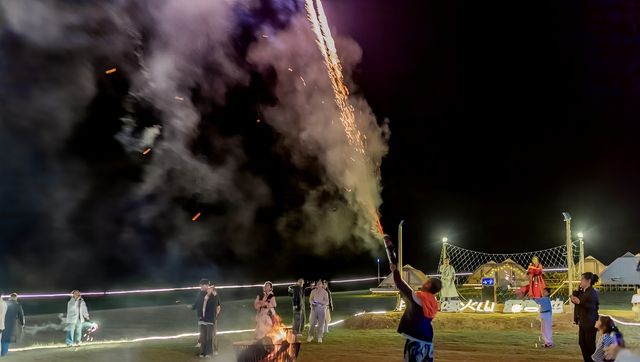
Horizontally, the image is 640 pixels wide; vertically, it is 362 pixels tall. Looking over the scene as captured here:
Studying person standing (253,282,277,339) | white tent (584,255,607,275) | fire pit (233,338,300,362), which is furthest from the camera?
white tent (584,255,607,275)

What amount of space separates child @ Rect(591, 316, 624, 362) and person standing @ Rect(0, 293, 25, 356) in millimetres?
14647

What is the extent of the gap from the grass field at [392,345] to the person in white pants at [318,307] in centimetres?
49

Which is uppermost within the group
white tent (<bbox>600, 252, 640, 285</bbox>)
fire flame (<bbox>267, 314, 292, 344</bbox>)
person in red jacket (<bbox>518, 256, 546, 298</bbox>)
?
white tent (<bbox>600, 252, 640, 285</bbox>)

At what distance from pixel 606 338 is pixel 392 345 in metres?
9.80

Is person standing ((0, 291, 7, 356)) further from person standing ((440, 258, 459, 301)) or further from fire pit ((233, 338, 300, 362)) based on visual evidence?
person standing ((440, 258, 459, 301))

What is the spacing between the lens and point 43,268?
6875 cm

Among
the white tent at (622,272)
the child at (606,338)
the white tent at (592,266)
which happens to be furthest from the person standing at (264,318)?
the white tent at (592,266)

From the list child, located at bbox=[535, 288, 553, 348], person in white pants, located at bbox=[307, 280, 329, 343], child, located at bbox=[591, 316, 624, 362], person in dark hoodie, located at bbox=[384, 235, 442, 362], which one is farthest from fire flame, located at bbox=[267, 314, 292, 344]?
child, located at bbox=[535, 288, 553, 348]

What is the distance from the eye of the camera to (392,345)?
55.9ft

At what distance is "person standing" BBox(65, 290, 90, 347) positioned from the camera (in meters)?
18.5

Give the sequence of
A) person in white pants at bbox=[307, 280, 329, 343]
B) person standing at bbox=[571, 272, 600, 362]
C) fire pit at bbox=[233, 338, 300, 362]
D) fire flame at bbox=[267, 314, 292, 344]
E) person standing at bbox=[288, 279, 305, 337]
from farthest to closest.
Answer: person standing at bbox=[288, 279, 305, 337] < person in white pants at bbox=[307, 280, 329, 343] < person standing at bbox=[571, 272, 600, 362] < fire flame at bbox=[267, 314, 292, 344] < fire pit at bbox=[233, 338, 300, 362]

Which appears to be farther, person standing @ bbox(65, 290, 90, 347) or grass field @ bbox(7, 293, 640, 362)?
person standing @ bbox(65, 290, 90, 347)

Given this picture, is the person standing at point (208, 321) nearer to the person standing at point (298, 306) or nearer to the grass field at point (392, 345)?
the grass field at point (392, 345)

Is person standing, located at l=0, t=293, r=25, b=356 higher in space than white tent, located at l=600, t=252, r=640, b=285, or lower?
lower
